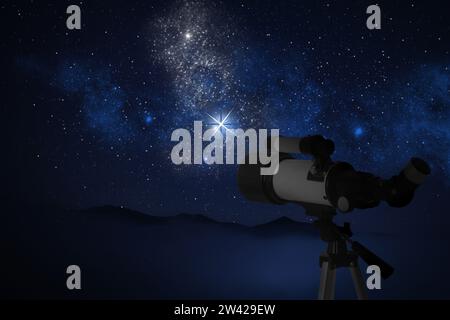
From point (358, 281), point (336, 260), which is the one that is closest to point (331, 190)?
point (336, 260)

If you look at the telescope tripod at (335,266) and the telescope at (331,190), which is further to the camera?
the telescope tripod at (335,266)

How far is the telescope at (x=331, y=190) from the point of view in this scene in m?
2.03

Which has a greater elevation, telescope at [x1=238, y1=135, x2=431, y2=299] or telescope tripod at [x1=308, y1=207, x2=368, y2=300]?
telescope at [x1=238, y1=135, x2=431, y2=299]

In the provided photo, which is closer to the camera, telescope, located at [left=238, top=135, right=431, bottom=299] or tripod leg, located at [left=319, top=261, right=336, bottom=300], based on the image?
telescope, located at [left=238, top=135, right=431, bottom=299]

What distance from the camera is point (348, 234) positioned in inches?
90.7

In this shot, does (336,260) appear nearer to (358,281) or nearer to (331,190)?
(358,281)

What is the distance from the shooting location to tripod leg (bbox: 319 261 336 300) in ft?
7.43

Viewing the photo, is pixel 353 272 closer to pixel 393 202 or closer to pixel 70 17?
pixel 393 202

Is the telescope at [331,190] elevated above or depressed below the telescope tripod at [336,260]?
above

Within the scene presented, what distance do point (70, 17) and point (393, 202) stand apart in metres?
3.53

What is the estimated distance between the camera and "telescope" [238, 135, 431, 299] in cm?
203

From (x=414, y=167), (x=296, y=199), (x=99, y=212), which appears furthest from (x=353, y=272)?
(x=99, y=212)

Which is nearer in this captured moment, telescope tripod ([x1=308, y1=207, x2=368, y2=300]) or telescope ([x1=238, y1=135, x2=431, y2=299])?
telescope ([x1=238, y1=135, x2=431, y2=299])

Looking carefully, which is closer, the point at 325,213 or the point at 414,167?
the point at 414,167
